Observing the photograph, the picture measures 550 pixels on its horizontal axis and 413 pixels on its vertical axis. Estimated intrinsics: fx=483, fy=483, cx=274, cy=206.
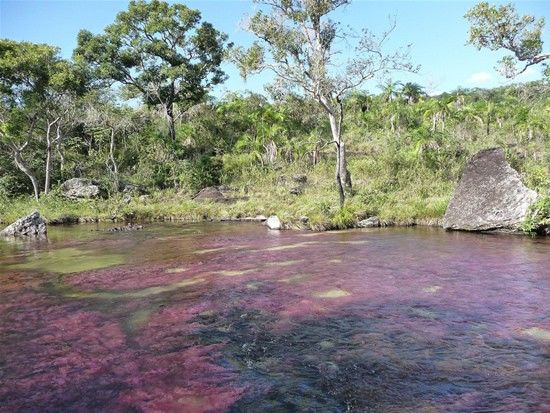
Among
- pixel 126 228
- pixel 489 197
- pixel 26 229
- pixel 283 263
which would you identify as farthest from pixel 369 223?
pixel 26 229

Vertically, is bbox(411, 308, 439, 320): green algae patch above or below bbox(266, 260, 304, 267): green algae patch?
below

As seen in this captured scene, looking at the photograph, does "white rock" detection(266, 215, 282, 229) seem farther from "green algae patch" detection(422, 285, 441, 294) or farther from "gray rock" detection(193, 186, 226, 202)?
"green algae patch" detection(422, 285, 441, 294)

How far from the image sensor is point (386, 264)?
1102cm

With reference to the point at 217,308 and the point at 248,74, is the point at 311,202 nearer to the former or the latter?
the point at 248,74

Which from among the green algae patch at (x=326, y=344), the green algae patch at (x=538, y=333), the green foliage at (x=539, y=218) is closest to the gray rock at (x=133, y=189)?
the green foliage at (x=539, y=218)

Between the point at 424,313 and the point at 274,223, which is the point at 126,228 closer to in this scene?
the point at 274,223

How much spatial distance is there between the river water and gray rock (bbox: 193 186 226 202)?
1291 centimetres

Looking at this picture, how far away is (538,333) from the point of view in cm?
621

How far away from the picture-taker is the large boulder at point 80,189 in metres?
27.2

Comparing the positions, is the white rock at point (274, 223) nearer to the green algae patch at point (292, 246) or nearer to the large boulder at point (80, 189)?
the green algae patch at point (292, 246)

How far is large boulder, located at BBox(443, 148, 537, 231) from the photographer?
49.0ft

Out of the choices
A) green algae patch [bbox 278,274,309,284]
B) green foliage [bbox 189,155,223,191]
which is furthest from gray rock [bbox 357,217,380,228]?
green foliage [bbox 189,155,223,191]

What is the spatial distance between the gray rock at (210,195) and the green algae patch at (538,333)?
800 inches

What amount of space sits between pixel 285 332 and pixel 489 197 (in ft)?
37.5
